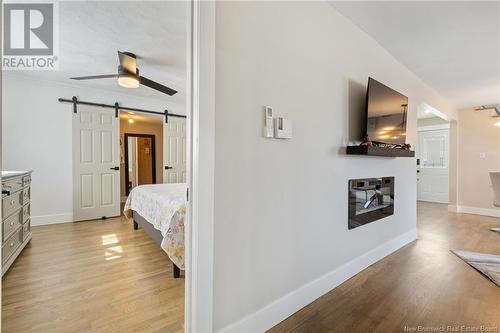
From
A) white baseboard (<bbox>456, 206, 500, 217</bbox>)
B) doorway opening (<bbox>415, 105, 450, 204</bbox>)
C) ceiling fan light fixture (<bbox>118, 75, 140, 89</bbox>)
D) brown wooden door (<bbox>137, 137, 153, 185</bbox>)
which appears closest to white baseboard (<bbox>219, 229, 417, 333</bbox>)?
ceiling fan light fixture (<bbox>118, 75, 140, 89</bbox>)

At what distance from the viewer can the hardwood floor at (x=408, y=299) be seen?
5.43 feet

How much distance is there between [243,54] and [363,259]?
2.24 m

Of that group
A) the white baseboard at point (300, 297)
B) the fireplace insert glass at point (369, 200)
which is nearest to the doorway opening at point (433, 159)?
the fireplace insert glass at point (369, 200)

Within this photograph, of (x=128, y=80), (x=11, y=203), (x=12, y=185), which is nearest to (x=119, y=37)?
(x=128, y=80)

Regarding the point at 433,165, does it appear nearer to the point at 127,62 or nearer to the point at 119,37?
the point at 127,62

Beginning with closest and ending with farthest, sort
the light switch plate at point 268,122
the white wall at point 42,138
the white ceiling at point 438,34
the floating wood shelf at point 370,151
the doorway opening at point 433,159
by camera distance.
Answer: the light switch plate at point 268,122 → the white ceiling at point 438,34 → the floating wood shelf at point 370,151 → the white wall at point 42,138 → the doorway opening at point 433,159

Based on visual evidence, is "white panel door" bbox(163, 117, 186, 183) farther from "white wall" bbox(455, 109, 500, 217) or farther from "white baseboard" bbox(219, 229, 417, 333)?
"white wall" bbox(455, 109, 500, 217)

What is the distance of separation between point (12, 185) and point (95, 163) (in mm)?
1994

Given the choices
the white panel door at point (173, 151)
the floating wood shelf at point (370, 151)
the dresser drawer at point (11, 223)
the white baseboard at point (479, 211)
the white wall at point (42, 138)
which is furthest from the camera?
the white panel door at point (173, 151)

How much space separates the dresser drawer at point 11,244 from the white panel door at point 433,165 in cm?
844

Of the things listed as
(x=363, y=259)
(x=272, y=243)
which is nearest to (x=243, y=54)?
(x=272, y=243)

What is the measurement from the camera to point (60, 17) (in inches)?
89.7

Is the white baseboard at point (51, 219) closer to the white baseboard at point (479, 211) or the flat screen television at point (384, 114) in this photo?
the flat screen television at point (384, 114)

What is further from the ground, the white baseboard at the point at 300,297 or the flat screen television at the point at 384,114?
the flat screen television at the point at 384,114
